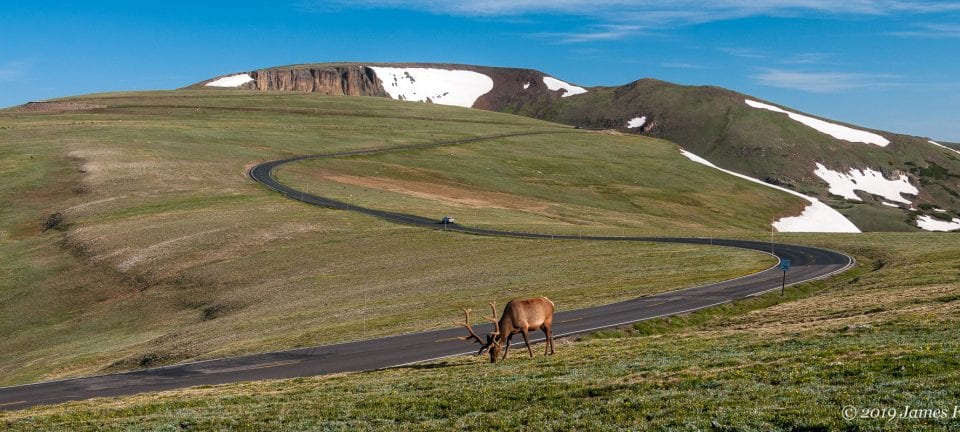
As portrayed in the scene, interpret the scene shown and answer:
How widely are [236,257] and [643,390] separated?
62.0 m

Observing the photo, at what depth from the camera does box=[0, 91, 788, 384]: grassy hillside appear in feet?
178

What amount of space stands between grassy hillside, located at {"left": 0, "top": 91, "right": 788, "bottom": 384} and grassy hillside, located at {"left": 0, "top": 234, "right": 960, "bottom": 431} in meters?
16.7

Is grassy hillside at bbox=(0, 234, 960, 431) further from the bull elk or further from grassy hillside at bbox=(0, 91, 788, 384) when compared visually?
grassy hillside at bbox=(0, 91, 788, 384)

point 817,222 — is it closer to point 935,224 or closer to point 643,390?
point 935,224

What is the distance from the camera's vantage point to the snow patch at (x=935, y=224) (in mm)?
170837

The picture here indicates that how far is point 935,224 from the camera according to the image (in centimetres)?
17438

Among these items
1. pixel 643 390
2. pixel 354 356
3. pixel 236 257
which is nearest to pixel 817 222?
pixel 236 257

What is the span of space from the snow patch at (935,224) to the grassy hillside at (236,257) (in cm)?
4522

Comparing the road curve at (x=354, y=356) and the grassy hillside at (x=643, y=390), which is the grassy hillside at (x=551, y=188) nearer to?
the road curve at (x=354, y=356)

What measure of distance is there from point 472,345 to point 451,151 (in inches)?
5232

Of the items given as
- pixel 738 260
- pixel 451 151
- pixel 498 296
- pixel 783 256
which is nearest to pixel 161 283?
pixel 498 296

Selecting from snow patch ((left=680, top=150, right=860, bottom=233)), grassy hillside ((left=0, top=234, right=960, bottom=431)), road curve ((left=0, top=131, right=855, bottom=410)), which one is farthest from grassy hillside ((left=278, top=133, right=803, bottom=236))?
grassy hillside ((left=0, top=234, right=960, bottom=431))

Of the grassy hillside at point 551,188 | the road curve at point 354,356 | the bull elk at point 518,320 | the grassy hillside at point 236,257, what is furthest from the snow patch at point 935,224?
the bull elk at point 518,320

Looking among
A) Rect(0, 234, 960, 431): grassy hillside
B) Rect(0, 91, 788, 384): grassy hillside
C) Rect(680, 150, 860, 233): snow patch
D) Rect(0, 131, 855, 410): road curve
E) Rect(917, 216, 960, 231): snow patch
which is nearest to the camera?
Rect(0, 234, 960, 431): grassy hillside
